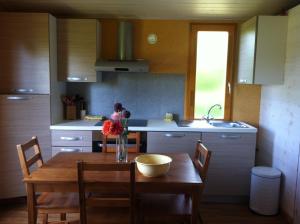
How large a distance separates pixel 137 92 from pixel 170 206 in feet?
6.04

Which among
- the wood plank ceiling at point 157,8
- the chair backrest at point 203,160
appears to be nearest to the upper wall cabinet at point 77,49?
the wood plank ceiling at point 157,8

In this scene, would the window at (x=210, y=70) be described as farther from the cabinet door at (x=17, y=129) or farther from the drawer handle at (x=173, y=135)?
the cabinet door at (x=17, y=129)

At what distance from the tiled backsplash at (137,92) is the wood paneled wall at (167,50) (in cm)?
15

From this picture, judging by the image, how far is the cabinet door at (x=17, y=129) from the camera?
309 cm

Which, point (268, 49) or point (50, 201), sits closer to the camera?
point (50, 201)

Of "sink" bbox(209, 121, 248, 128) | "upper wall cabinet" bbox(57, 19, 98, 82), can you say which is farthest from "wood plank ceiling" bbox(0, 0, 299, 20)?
"sink" bbox(209, 121, 248, 128)

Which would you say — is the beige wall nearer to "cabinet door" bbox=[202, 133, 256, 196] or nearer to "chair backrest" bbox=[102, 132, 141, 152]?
"cabinet door" bbox=[202, 133, 256, 196]

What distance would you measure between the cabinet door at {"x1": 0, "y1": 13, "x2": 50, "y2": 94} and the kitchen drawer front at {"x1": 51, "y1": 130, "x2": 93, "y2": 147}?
0.48m

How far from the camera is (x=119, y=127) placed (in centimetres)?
214

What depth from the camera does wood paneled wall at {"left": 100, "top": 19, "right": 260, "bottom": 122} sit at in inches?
143

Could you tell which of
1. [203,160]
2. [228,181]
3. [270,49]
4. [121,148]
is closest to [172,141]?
[228,181]

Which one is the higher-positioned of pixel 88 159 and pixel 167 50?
pixel 167 50

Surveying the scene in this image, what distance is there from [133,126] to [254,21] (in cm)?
171

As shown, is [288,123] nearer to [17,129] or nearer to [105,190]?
[105,190]
